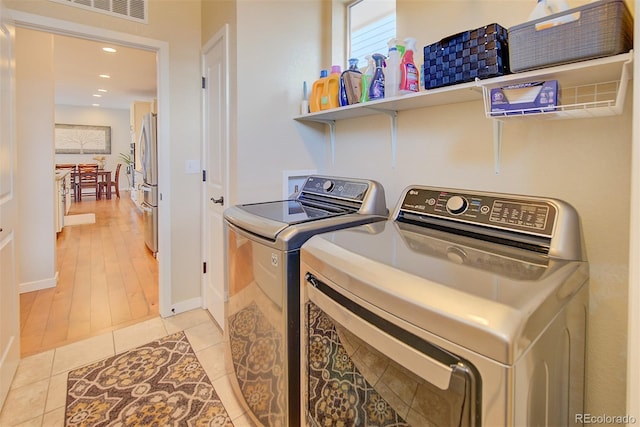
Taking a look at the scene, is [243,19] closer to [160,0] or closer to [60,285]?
[160,0]

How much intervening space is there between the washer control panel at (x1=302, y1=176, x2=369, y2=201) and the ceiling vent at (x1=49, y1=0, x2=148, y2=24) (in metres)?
1.60

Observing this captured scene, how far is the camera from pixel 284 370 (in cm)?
120

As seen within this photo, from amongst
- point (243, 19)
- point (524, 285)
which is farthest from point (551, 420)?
point (243, 19)

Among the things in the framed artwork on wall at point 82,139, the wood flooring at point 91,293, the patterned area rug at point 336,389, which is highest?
the framed artwork on wall at point 82,139

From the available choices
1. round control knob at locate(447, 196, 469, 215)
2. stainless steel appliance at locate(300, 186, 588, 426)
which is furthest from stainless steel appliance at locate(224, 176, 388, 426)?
round control knob at locate(447, 196, 469, 215)

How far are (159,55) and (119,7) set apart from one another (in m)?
0.33

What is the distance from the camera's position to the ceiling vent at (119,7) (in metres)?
2.00

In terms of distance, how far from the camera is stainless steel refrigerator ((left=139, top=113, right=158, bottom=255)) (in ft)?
11.7

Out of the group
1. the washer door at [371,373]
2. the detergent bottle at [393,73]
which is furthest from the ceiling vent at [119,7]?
the washer door at [371,373]

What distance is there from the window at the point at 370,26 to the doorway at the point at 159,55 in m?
1.30

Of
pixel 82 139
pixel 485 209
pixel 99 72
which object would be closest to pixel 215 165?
pixel 485 209

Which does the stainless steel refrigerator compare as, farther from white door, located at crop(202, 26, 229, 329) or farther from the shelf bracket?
the shelf bracket

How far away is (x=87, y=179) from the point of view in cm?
841

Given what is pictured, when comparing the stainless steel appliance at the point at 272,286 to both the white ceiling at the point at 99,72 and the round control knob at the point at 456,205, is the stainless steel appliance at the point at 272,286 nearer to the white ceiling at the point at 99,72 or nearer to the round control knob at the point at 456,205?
the round control knob at the point at 456,205
